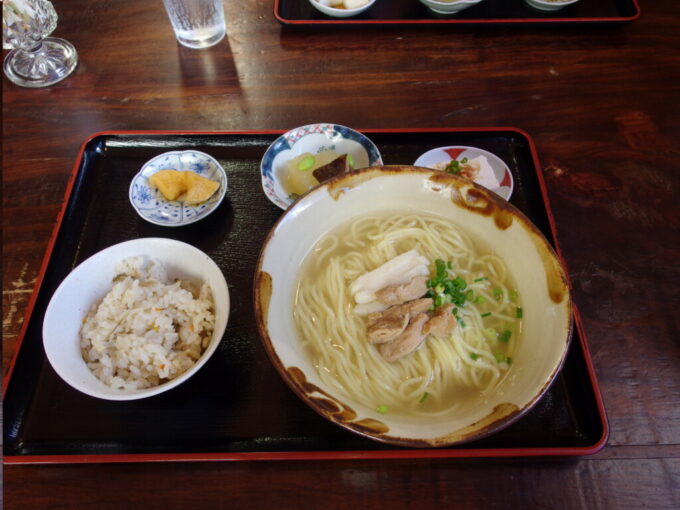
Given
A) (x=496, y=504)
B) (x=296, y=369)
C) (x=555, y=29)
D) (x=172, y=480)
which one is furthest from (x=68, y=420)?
(x=555, y=29)

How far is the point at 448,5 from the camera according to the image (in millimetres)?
2738

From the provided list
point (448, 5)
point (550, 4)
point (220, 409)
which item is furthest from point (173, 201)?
point (550, 4)

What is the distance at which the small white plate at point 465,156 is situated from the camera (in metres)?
2.17

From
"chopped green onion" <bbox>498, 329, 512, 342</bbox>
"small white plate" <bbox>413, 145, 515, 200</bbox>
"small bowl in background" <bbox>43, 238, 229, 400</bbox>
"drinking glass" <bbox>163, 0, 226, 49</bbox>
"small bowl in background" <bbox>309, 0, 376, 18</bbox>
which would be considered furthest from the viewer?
"small bowl in background" <bbox>309, 0, 376, 18</bbox>

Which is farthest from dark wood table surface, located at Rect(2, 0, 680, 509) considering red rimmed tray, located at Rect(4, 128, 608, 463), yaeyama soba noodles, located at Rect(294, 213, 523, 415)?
yaeyama soba noodles, located at Rect(294, 213, 523, 415)

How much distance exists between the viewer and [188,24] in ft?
9.12

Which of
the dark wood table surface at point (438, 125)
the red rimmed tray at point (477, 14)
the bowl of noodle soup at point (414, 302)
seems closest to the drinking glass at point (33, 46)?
the dark wood table surface at point (438, 125)

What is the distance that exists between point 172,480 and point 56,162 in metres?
1.73

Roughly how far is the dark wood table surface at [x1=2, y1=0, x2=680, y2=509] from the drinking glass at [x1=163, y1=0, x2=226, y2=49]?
69 mm

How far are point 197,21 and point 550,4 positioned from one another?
7.02 ft

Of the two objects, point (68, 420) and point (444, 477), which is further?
point (68, 420)

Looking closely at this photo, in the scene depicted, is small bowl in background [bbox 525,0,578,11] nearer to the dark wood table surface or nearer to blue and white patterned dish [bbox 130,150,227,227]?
the dark wood table surface

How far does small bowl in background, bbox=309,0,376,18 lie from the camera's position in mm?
2779

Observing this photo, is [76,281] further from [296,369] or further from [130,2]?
[130,2]
